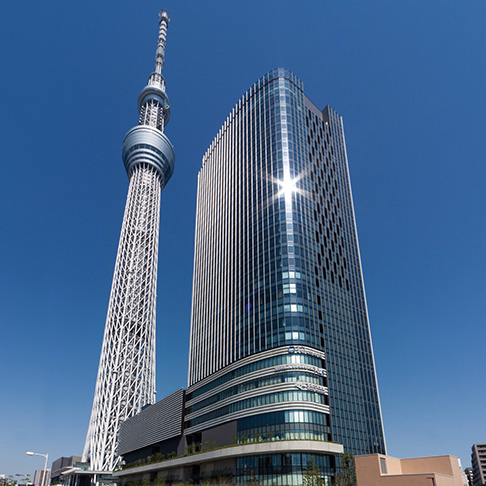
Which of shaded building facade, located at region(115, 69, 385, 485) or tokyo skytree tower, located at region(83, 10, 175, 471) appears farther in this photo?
tokyo skytree tower, located at region(83, 10, 175, 471)

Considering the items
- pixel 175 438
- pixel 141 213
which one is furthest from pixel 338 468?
pixel 141 213

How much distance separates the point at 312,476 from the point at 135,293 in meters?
104

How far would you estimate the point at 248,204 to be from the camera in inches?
3799

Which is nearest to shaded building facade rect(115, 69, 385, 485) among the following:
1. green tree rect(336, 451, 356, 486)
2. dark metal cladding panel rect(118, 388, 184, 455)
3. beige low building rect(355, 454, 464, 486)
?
dark metal cladding panel rect(118, 388, 184, 455)

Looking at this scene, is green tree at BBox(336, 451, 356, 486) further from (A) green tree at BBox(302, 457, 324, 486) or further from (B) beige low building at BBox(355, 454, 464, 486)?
(B) beige low building at BBox(355, 454, 464, 486)

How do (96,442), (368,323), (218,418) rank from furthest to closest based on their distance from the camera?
(96,442) < (368,323) < (218,418)

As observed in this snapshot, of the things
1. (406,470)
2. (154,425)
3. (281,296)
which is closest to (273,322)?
(281,296)

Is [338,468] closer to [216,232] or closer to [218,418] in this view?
[218,418]

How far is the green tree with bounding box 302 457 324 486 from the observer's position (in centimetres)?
5838

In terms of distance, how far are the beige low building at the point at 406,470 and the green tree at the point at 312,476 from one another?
8.05 m

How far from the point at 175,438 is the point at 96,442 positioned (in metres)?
Answer: 42.9

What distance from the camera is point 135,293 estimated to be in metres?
149

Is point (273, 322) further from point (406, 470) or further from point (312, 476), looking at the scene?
point (406, 470)

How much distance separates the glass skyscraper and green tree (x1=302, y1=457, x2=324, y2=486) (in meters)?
1.35
